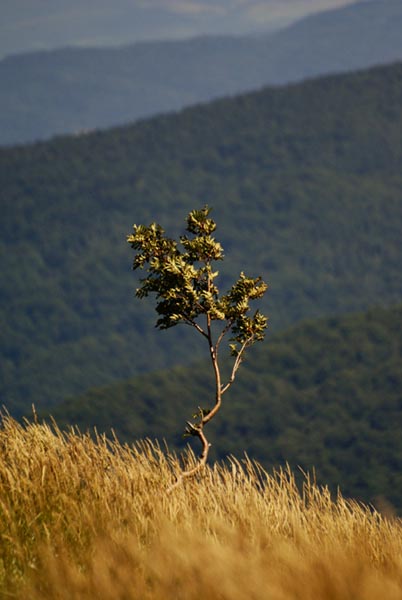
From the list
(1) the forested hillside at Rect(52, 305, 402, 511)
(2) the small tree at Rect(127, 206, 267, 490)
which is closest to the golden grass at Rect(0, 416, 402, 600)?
(2) the small tree at Rect(127, 206, 267, 490)

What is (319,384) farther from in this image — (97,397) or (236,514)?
(236,514)

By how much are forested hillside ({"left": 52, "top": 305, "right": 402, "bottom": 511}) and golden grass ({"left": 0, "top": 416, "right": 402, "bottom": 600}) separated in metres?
108

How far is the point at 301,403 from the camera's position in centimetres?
15262

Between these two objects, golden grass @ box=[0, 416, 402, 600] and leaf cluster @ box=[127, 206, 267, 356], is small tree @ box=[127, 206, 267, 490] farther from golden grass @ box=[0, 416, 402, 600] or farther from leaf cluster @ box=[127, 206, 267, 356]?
golden grass @ box=[0, 416, 402, 600]

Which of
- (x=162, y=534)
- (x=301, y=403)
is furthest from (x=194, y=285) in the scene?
(x=301, y=403)

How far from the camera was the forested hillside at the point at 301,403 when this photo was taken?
130 m

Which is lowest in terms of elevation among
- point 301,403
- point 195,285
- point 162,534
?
point 162,534

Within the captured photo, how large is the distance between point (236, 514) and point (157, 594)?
2277 mm

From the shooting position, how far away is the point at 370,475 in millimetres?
112500

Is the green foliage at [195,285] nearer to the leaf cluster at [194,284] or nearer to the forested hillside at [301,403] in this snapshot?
the leaf cluster at [194,284]

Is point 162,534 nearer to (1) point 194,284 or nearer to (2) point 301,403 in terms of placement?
(1) point 194,284

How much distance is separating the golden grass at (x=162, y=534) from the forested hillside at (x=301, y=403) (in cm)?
10780

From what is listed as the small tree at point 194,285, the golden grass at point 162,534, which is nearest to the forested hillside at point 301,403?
the small tree at point 194,285

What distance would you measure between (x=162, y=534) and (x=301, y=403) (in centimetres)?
14709
